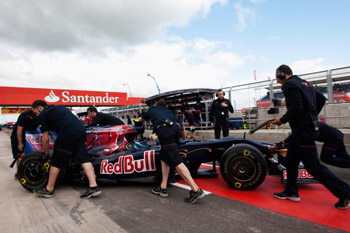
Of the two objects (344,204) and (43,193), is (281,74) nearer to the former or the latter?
(344,204)

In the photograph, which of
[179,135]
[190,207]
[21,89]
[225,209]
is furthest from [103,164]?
[21,89]

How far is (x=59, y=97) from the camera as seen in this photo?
87.6ft

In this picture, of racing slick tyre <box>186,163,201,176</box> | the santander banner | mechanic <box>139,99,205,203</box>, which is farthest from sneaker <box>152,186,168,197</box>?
the santander banner

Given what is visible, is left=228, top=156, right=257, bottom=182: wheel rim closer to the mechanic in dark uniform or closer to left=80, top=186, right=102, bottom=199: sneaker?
left=80, top=186, right=102, bottom=199: sneaker

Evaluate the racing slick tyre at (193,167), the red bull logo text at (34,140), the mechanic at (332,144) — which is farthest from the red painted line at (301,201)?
the red bull logo text at (34,140)

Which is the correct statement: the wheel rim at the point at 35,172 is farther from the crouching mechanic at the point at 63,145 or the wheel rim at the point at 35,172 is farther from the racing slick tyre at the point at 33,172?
the crouching mechanic at the point at 63,145

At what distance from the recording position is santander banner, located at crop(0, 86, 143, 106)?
24266 mm

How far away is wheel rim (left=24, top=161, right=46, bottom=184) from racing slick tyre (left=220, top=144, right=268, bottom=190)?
9.48 feet

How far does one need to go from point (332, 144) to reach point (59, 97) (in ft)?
94.3

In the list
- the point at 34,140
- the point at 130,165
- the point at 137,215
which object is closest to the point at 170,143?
the point at 130,165

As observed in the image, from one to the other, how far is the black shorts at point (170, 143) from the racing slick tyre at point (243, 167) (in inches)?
29.1

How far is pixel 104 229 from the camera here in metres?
2.27

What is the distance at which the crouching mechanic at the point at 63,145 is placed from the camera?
326cm

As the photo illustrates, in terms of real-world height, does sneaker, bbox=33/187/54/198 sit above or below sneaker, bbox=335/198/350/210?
above
